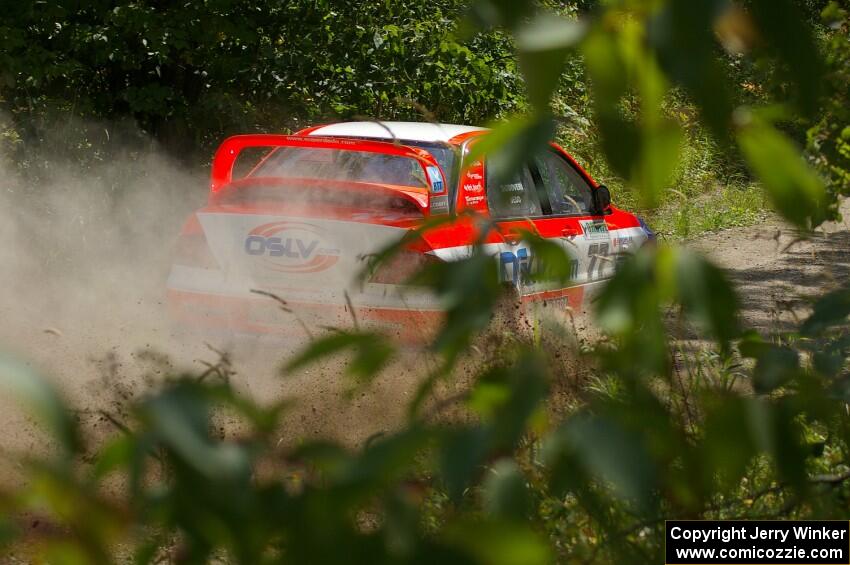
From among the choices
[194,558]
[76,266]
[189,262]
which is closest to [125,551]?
[189,262]

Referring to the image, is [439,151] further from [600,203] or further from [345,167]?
[600,203]

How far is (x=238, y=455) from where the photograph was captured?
0.91 m

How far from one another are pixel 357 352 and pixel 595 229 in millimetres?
6435

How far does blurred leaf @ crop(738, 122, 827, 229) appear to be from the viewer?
103 cm

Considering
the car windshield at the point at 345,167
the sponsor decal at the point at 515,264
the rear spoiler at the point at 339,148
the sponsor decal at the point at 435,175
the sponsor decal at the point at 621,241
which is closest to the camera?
the sponsor decal at the point at 515,264

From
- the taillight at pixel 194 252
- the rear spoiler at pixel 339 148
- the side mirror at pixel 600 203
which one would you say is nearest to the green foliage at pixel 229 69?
the side mirror at pixel 600 203

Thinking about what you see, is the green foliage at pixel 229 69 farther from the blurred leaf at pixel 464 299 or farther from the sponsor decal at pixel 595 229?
the blurred leaf at pixel 464 299

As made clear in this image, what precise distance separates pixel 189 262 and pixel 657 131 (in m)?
5.43

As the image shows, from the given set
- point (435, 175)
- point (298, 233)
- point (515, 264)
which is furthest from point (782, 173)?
point (435, 175)

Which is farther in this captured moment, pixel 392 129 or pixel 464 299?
pixel 392 129

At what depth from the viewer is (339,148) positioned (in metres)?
6.30

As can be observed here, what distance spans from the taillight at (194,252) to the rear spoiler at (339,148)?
0.78 metres

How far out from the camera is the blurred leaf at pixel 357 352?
111cm

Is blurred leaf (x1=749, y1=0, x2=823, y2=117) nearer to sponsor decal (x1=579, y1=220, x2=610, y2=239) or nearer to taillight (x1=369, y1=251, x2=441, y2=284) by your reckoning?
taillight (x1=369, y1=251, x2=441, y2=284)
